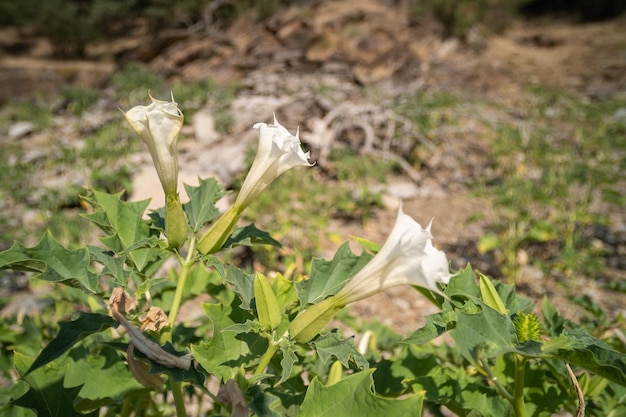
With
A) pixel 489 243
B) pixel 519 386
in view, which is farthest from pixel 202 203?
pixel 489 243

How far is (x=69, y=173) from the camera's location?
4.03 meters

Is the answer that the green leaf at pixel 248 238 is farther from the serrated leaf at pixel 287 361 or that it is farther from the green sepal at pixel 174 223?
the serrated leaf at pixel 287 361

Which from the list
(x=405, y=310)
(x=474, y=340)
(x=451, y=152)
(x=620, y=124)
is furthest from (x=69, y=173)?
(x=620, y=124)

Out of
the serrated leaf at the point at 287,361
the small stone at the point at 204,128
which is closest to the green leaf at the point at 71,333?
the serrated leaf at the point at 287,361

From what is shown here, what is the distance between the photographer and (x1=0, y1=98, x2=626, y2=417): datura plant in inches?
21.2

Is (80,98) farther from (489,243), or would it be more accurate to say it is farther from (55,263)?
(55,263)

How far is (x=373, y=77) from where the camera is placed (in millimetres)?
8648

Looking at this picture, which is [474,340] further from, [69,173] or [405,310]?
[69,173]

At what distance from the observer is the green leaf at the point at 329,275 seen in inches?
26.3

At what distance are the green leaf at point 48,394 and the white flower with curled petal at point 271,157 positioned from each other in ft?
→ 1.22

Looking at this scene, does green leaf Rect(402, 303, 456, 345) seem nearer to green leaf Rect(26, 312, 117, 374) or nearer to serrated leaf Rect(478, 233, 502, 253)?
green leaf Rect(26, 312, 117, 374)

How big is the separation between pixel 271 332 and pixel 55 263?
0.32 meters

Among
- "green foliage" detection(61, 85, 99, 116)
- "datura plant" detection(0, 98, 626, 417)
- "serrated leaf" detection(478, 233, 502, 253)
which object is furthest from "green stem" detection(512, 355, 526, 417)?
"green foliage" detection(61, 85, 99, 116)

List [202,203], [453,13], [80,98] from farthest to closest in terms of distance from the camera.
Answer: [453,13] → [80,98] → [202,203]
